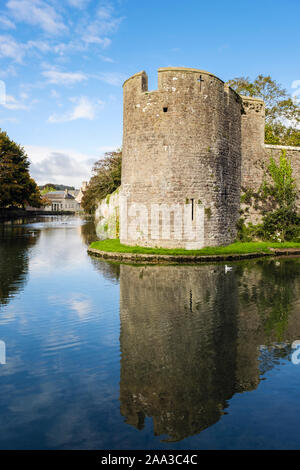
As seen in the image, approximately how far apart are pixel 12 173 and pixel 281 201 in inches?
1833

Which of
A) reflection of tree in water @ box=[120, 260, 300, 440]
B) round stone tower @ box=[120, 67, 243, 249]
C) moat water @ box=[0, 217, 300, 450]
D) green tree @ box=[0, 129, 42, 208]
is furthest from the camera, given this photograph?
green tree @ box=[0, 129, 42, 208]

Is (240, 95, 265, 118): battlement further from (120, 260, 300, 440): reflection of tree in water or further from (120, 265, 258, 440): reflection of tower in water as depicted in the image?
(120, 265, 258, 440): reflection of tower in water

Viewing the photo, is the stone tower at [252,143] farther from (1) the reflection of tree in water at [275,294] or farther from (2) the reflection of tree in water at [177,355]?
(2) the reflection of tree in water at [177,355]

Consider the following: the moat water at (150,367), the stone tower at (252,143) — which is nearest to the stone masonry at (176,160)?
the stone tower at (252,143)

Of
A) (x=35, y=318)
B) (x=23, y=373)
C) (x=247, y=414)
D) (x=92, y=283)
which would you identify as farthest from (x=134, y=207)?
(x=247, y=414)

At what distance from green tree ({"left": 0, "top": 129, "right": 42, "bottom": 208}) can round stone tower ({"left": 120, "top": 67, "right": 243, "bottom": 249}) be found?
42254 mm

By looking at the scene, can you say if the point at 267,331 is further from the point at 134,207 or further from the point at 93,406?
the point at 134,207

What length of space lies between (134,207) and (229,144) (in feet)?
19.6

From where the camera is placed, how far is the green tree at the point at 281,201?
69.9ft

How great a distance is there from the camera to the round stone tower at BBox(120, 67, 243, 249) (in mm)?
16719

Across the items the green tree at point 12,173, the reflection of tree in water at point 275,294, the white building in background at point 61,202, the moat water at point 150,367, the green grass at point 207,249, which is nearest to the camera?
the moat water at point 150,367

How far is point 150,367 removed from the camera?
203 inches

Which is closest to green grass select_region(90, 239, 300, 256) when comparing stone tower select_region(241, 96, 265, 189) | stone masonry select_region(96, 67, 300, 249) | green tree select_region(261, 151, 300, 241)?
stone masonry select_region(96, 67, 300, 249)

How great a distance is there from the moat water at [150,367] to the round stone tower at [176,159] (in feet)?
22.3
